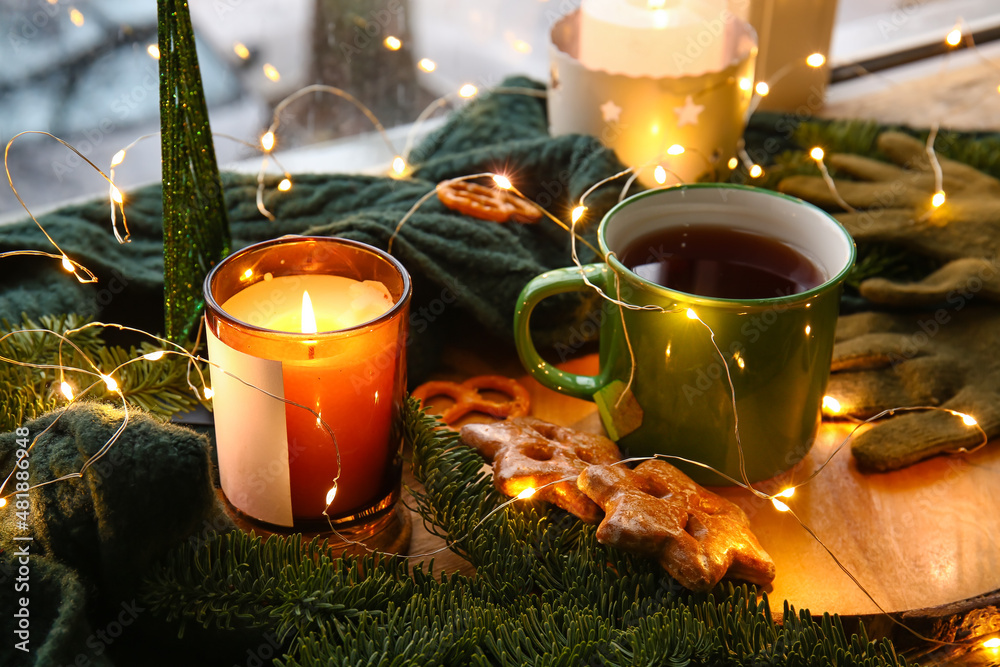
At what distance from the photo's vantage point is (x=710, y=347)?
1.80 feet

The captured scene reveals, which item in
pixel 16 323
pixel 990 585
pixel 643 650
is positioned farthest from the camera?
pixel 16 323

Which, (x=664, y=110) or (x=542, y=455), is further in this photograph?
(x=664, y=110)

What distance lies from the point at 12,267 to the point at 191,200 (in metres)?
0.19

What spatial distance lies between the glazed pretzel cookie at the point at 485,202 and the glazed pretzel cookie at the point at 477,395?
0.13 meters

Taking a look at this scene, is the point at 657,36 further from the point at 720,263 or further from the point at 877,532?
the point at 877,532

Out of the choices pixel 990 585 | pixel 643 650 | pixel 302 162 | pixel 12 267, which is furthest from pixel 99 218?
pixel 990 585

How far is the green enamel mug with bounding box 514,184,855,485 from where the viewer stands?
54 centimetres

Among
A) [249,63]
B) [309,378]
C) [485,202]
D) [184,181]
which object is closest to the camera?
[309,378]

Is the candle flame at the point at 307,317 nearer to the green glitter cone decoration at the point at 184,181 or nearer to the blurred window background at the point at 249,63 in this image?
the green glitter cone decoration at the point at 184,181

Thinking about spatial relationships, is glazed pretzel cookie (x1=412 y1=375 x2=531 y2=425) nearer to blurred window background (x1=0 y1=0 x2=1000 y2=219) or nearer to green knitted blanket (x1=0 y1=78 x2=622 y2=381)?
green knitted blanket (x1=0 y1=78 x2=622 y2=381)

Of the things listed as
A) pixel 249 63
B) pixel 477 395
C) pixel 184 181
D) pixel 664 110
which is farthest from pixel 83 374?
pixel 249 63

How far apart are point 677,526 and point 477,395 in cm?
22

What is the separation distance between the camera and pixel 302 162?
1.00 metres

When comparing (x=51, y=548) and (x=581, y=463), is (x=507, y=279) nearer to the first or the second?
(x=581, y=463)
